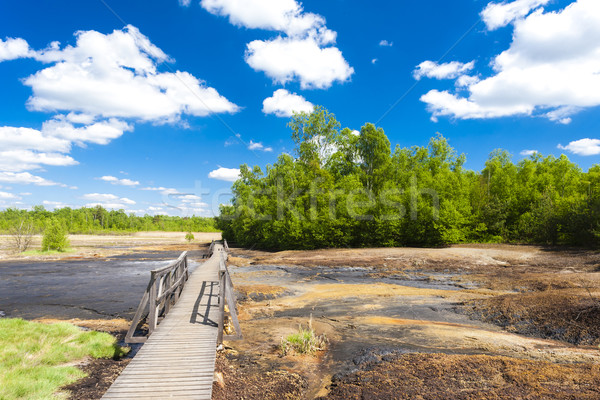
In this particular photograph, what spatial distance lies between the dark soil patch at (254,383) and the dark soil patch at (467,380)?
32.2 inches

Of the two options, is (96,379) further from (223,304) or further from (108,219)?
(108,219)

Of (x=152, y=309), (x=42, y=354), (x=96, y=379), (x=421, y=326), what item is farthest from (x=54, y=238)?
(x=421, y=326)

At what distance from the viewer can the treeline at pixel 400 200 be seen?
114ft

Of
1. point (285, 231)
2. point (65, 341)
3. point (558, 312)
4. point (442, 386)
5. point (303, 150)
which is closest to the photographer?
point (442, 386)

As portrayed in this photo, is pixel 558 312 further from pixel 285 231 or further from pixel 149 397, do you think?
pixel 285 231

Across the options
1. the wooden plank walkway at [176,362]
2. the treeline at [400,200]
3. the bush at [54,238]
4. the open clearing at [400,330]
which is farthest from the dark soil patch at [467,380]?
the bush at [54,238]

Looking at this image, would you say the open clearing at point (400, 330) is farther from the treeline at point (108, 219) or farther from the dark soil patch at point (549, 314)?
the treeline at point (108, 219)

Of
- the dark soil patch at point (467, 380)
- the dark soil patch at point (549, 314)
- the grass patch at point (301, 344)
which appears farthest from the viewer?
the dark soil patch at point (549, 314)

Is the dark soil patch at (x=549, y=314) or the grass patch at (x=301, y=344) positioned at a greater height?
the dark soil patch at (x=549, y=314)

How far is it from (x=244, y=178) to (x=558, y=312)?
189ft

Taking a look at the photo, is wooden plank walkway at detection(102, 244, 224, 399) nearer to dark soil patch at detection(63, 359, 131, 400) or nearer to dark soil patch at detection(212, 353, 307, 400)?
dark soil patch at detection(212, 353, 307, 400)

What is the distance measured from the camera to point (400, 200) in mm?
37875

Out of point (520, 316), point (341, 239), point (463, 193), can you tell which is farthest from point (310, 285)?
point (463, 193)

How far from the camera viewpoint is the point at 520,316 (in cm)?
1106
